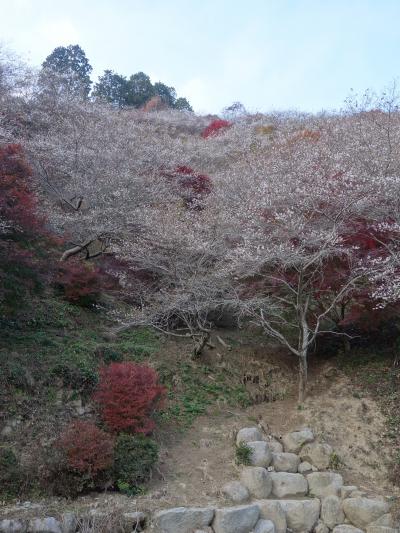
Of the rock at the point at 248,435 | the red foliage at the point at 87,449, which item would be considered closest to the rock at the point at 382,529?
the rock at the point at 248,435

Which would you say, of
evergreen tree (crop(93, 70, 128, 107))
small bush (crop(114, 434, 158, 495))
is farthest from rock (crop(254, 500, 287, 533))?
evergreen tree (crop(93, 70, 128, 107))

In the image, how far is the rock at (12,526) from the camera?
5930 mm

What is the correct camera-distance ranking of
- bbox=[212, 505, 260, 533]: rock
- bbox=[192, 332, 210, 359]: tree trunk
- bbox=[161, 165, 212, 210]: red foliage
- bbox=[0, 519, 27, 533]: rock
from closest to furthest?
bbox=[0, 519, 27, 533]: rock < bbox=[212, 505, 260, 533]: rock < bbox=[192, 332, 210, 359]: tree trunk < bbox=[161, 165, 212, 210]: red foliage

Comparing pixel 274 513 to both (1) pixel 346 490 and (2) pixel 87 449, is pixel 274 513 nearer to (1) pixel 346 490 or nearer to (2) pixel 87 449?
(1) pixel 346 490

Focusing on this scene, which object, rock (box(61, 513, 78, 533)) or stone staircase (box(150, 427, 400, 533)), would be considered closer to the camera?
rock (box(61, 513, 78, 533))

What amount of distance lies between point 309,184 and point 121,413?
22.2 feet

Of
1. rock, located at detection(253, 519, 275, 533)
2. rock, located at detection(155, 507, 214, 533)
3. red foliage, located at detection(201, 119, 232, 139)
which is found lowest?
rock, located at detection(253, 519, 275, 533)

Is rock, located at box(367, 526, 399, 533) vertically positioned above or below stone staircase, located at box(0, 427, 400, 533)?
below

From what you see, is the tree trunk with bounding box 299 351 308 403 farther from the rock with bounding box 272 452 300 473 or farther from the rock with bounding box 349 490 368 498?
the rock with bounding box 349 490 368 498

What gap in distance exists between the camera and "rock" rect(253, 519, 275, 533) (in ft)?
23.3

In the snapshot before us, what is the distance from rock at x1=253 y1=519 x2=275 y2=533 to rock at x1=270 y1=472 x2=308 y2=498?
0.59 m

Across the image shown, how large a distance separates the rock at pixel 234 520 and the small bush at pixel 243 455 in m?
0.93

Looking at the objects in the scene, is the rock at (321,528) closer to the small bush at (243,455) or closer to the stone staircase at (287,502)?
the stone staircase at (287,502)

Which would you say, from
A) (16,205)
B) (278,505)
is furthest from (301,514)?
(16,205)
